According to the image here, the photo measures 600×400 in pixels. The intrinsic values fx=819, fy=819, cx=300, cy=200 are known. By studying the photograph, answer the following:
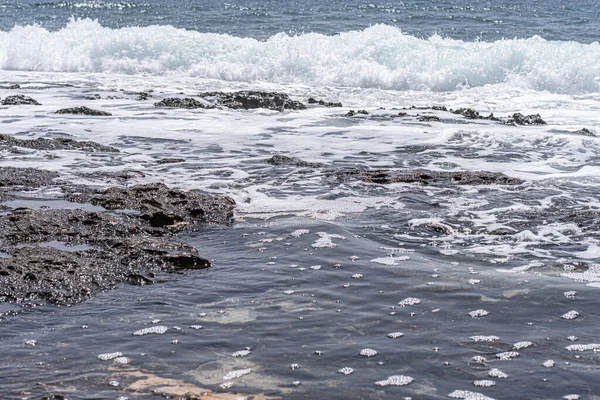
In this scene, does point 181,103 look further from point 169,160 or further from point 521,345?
point 521,345

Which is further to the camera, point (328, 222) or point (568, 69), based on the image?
point (568, 69)

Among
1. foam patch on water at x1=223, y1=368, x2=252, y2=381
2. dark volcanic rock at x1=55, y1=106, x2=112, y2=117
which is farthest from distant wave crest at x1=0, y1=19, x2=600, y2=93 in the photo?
foam patch on water at x1=223, y1=368, x2=252, y2=381

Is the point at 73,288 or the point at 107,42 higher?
the point at 107,42

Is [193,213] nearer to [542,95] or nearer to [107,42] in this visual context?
[542,95]

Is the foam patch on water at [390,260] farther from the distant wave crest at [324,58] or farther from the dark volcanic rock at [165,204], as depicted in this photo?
the distant wave crest at [324,58]

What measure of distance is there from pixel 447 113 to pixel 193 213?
7.82 m

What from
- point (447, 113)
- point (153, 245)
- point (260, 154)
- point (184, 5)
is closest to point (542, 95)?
point (447, 113)

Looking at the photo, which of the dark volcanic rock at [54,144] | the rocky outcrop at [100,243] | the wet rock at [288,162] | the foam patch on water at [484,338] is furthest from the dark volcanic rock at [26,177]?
the foam patch on water at [484,338]

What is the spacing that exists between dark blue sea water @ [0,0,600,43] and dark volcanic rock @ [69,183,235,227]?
20.3 m

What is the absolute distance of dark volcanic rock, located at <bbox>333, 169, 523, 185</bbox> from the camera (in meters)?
8.62

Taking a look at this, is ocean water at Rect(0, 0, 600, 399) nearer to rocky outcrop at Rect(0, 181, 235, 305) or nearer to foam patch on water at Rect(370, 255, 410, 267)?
foam patch on water at Rect(370, 255, 410, 267)

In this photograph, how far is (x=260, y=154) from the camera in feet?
34.3

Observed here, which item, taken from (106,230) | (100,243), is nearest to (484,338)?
(100,243)

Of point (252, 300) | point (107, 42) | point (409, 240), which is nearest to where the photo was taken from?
point (252, 300)
